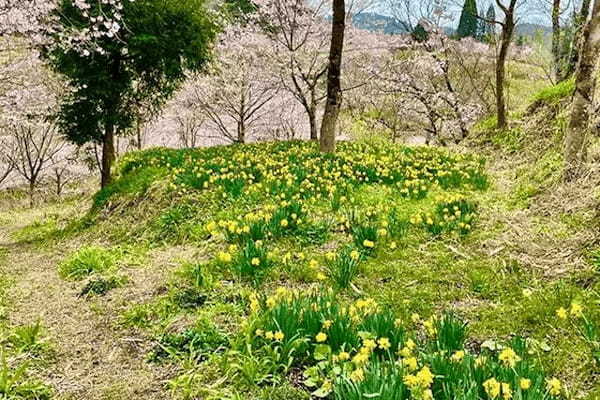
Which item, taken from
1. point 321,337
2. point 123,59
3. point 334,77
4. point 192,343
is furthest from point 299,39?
point 321,337

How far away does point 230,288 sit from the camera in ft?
12.6

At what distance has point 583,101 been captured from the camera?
5227 mm

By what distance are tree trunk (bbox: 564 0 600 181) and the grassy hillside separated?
36 centimetres

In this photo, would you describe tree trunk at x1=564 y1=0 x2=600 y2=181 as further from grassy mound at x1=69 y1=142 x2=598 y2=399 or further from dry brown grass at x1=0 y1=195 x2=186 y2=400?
dry brown grass at x1=0 y1=195 x2=186 y2=400

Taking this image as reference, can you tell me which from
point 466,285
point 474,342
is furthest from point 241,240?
point 474,342

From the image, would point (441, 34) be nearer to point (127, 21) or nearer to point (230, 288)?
point (127, 21)

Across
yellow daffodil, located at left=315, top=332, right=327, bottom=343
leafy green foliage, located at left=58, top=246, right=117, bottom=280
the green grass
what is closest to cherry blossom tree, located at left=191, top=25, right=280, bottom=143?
the green grass

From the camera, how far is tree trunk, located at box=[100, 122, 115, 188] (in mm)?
11392

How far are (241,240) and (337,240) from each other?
39.2 inches

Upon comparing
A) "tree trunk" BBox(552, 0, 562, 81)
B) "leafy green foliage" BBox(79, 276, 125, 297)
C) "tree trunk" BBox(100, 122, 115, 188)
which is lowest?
"leafy green foliage" BBox(79, 276, 125, 297)

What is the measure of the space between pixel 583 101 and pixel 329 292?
12.8ft

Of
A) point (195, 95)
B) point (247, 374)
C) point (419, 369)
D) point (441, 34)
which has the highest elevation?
point (441, 34)

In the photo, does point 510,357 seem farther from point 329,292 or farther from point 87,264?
point 87,264

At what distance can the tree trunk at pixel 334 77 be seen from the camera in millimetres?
8945
